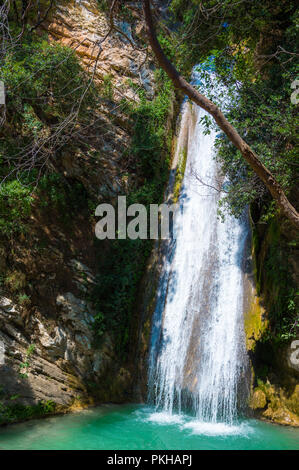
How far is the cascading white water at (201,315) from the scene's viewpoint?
663cm

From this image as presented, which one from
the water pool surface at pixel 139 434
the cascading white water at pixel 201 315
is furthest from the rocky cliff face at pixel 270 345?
the water pool surface at pixel 139 434

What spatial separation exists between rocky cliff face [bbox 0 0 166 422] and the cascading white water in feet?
3.81

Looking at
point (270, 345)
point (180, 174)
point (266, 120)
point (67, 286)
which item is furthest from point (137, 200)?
point (270, 345)

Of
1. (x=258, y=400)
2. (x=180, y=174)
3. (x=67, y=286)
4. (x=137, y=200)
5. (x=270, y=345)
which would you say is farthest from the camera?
(x=180, y=174)

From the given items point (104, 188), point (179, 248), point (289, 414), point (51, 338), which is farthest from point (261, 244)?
point (51, 338)

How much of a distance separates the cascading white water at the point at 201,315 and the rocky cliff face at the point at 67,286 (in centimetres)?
116

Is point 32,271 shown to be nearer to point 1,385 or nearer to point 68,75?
point 1,385

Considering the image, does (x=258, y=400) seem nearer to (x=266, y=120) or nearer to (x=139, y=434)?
(x=139, y=434)

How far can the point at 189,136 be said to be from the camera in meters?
11.1

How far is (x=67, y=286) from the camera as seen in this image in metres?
7.54

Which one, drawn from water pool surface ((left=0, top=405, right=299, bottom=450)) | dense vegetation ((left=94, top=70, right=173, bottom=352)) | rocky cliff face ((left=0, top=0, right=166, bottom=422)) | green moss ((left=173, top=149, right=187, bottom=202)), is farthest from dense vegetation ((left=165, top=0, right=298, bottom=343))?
dense vegetation ((left=94, top=70, right=173, bottom=352))

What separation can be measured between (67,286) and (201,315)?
9.75 feet

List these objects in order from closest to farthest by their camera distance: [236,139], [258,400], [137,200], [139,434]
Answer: [236,139] < [139,434] < [258,400] < [137,200]
